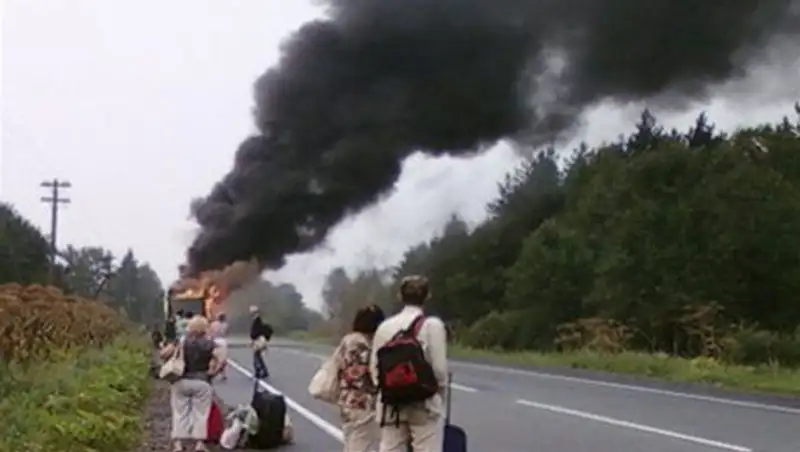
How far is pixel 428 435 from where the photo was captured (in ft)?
30.8

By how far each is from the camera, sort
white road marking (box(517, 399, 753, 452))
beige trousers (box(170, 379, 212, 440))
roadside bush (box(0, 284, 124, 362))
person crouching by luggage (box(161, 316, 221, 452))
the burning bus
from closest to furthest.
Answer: person crouching by luggage (box(161, 316, 221, 452))
beige trousers (box(170, 379, 212, 440))
white road marking (box(517, 399, 753, 452))
roadside bush (box(0, 284, 124, 362))
the burning bus

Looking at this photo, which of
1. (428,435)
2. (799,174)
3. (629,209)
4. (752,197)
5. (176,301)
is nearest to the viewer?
(428,435)

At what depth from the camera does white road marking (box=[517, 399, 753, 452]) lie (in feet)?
53.3

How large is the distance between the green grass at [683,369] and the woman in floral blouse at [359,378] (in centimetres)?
1682

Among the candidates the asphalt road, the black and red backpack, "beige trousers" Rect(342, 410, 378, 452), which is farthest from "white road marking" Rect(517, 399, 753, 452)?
the black and red backpack

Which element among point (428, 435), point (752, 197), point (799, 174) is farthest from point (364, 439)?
point (799, 174)

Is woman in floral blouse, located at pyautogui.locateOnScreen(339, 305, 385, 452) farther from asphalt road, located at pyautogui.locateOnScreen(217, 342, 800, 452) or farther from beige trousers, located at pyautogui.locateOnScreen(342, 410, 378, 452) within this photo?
asphalt road, located at pyautogui.locateOnScreen(217, 342, 800, 452)

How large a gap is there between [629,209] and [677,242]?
450 cm

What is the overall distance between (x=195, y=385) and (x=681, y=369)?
884 inches

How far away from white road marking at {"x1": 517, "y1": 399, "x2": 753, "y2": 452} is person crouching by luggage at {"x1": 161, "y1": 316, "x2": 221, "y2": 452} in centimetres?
614

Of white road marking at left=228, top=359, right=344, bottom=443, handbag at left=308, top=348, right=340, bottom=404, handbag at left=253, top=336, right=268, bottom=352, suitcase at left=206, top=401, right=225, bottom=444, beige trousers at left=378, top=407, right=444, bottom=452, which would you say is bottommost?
white road marking at left=228, top=359, right=344, bottom=443

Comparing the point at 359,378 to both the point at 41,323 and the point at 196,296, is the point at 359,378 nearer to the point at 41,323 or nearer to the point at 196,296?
the point at 41,323

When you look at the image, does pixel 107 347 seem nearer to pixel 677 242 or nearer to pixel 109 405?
pixel 109 405

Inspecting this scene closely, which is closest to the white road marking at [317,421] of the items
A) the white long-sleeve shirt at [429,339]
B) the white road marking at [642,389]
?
the white long-sleeve shirt at [429,339]
